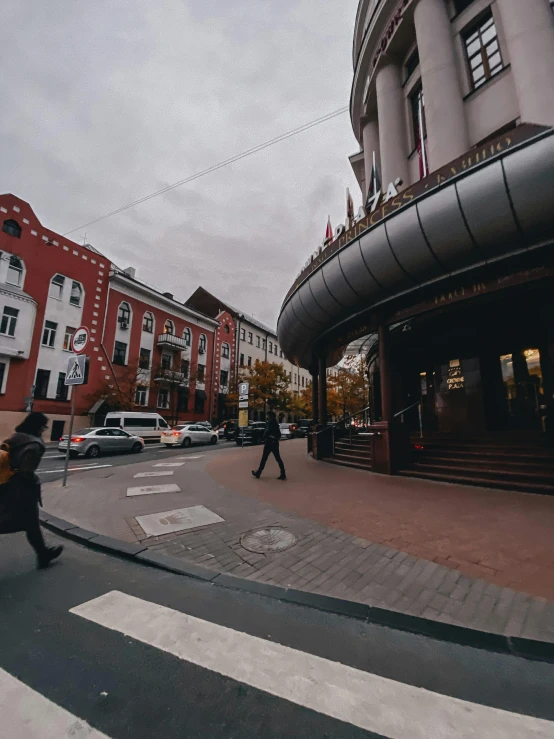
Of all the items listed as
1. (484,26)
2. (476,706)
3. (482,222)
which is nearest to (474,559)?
(476,706)

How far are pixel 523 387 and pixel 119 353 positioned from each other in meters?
28.8

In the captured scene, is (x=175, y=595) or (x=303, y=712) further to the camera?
(x=175, y=595)

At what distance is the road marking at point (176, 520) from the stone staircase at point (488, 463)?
565 centimetres

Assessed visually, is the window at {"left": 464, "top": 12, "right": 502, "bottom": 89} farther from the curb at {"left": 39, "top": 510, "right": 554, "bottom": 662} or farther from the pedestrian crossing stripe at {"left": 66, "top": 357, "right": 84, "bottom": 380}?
the curb at {"left": 39, "top": 510, "right": 554, "bottom": 662}

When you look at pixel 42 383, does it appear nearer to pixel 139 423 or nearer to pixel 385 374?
pixel 139 423

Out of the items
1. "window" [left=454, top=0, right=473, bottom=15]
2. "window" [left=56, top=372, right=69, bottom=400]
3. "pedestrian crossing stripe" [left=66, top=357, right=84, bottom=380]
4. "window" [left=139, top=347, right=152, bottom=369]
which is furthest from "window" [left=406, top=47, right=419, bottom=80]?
"window" [left=56, top=372, right=69, bottom=400]

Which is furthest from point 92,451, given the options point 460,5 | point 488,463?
point 460,5

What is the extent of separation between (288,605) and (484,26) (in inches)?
721

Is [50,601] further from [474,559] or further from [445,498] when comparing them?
[445,498]

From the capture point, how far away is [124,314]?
3022cm

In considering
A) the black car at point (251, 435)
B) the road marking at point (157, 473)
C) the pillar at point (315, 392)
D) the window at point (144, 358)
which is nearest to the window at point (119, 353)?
the window at point (144, 358)

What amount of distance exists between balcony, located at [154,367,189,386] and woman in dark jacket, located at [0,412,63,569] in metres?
28.3

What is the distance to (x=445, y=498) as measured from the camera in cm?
640

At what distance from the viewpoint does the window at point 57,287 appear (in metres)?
25.0
